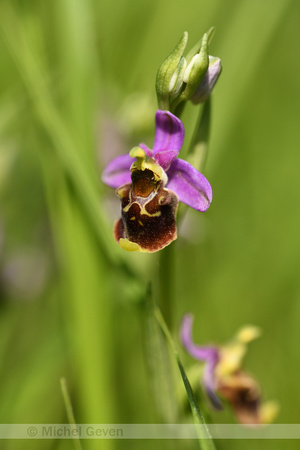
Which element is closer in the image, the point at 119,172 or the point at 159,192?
the point at 159,192

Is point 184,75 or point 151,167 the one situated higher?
point 184,75

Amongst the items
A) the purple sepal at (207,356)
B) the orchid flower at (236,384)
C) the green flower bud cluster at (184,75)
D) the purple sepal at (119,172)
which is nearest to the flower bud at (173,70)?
the green flower bud cluster at (184,75)

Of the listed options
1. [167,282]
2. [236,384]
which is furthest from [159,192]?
[236,384]

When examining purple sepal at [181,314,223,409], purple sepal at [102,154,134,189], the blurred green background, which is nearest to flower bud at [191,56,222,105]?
purple sepal at [102,154,134,189]

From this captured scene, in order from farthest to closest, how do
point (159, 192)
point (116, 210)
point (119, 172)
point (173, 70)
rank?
point (116, 210), point (119, 172), point (159, 192), point (173, 70)

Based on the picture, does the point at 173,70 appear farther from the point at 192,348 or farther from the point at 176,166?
the point at 192,348

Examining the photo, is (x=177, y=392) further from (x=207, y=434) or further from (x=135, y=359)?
(x=135, y=359)

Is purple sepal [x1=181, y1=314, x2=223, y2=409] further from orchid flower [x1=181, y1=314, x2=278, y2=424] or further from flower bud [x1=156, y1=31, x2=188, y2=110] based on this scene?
flower bud [x1=156, y1=31, x2=188, y2=110]
